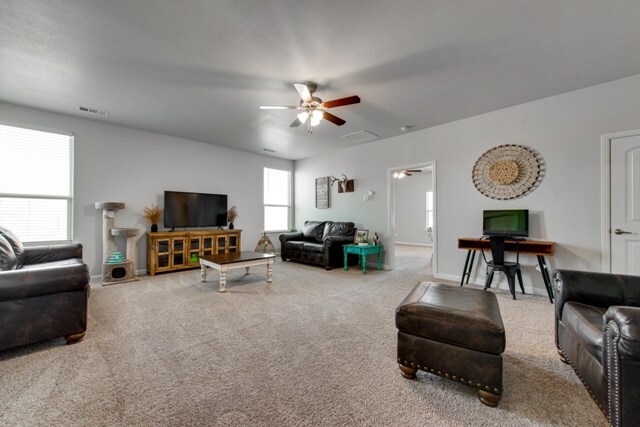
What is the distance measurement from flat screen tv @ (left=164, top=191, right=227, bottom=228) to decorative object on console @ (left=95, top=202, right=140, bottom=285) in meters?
0.77

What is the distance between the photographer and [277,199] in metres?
7.18

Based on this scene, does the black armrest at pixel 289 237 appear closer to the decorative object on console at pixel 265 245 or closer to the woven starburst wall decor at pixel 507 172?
the decorative object on console at pixel 265 245

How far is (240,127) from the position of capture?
4711 millimetres

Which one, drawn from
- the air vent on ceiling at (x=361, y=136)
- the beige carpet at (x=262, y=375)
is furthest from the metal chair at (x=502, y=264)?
the air vent on ceiling at (x=361, y=136)

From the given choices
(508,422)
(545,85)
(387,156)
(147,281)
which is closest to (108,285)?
(147,281)

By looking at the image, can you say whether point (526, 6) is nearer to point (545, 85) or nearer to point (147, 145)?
point (545, 85)

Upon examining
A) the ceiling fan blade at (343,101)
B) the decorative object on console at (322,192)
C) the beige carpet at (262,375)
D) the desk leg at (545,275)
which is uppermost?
the ceiling fan blade at (343,101)

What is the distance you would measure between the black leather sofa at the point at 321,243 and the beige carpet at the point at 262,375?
6.99 ft

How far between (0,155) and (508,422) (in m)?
6.27

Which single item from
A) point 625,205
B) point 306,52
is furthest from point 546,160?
point 306,52

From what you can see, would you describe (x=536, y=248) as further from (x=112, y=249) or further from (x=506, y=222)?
(x=112, y=249)

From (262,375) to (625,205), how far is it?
Result: 4335 millimetres

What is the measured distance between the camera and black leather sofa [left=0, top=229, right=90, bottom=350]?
200 centimetres

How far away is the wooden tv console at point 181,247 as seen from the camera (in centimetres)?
473
